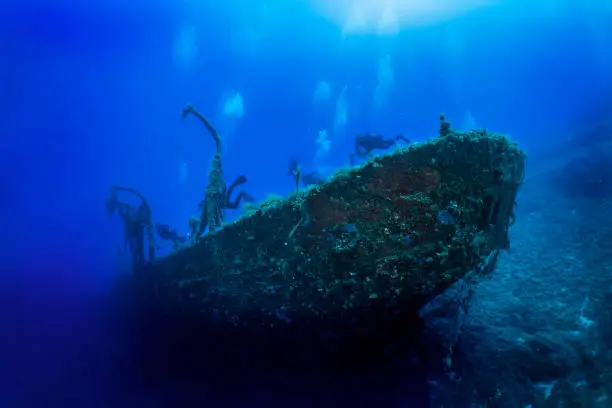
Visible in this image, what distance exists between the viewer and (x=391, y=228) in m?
3.72

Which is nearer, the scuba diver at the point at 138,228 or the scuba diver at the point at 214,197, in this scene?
the scuba diver at the point at 214,197

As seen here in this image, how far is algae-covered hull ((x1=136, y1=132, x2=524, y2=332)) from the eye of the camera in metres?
→ 3.71

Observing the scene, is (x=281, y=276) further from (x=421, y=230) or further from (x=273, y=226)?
(x=421, y=230)

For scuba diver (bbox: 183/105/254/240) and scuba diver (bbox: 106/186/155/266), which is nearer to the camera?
scuba diver (bbox: 183/105/254/240)

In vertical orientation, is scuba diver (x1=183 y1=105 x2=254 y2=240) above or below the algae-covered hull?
above

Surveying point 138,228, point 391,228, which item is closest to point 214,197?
point 138,228

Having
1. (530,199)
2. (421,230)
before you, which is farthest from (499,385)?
(530,199)

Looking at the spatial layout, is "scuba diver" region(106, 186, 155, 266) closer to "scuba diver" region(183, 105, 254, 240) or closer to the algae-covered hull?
"scuba diver" region(183, 105, 254, 240)

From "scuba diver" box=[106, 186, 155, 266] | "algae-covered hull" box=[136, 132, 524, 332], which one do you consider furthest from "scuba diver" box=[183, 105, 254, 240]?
"scuba diver" box=[106, 186, 155, 266]

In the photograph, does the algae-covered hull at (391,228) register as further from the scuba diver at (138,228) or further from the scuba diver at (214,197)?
the scuba diver at (138,228)

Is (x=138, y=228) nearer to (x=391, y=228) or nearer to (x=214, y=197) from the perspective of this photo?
(x=214, y=197)

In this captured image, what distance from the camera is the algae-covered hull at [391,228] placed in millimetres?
3705

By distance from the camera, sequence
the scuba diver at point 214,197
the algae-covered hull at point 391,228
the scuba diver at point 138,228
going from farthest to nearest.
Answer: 1. the scuba diver at point 138,228
2. the scuba diver at point 214,197
3. the algae-covered hull at point 391,228

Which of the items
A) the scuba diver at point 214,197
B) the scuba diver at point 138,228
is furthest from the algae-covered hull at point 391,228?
the scuba diver at point 138,228
